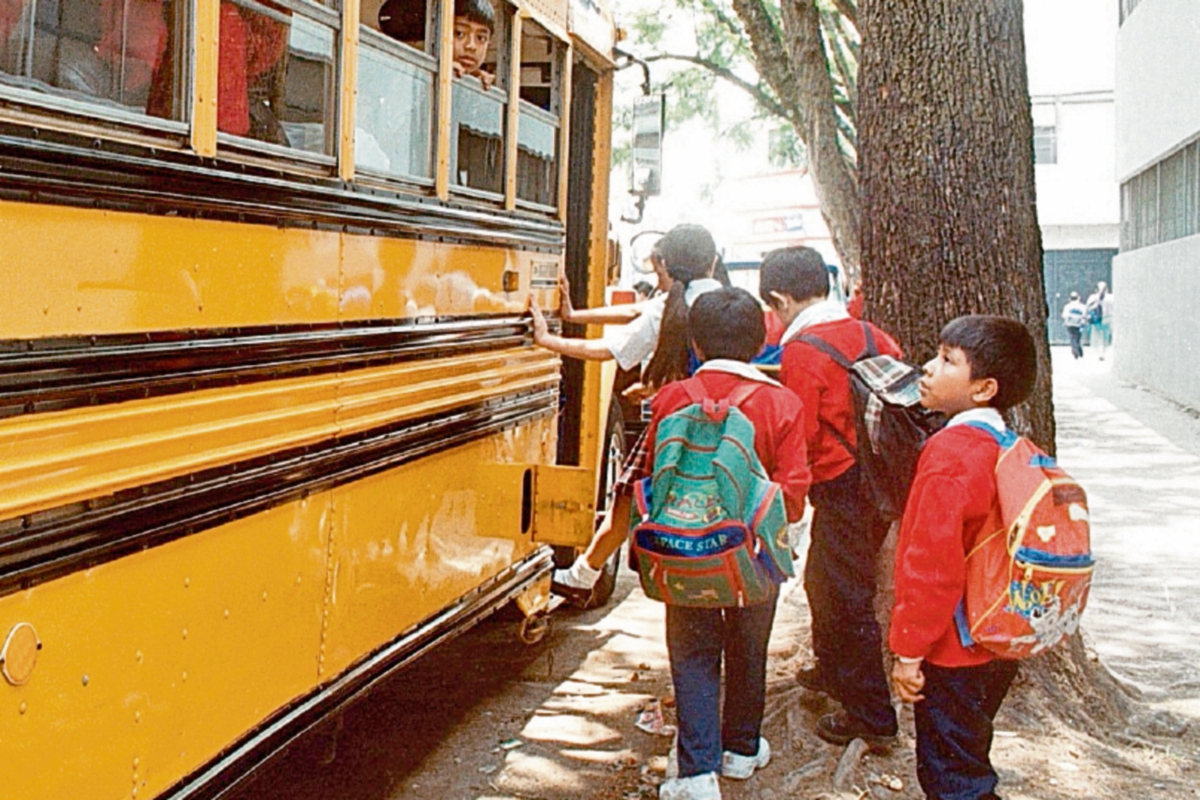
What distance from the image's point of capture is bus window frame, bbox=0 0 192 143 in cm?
221

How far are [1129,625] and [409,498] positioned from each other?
12.3 ft

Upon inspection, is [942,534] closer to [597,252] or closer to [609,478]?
[597,252]

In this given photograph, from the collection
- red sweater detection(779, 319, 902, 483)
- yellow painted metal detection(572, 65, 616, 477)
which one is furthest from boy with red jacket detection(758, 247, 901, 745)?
yellow painted metal detection(572, 65, 616, 477)

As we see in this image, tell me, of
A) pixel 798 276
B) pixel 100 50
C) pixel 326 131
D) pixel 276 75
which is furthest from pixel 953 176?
pixel 100 50

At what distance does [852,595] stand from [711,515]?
2.47 feet

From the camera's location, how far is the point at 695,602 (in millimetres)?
3744

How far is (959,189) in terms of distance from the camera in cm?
453

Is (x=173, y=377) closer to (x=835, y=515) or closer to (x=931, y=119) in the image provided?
(x=835, y=515)

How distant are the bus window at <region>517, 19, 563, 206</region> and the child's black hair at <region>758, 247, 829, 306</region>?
945mm

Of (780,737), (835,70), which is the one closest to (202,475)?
(780,737)

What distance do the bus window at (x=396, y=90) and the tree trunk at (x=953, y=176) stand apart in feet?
5.27

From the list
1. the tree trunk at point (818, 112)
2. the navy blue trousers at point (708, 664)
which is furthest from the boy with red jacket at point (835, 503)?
the tree trunk at point (818, 112)

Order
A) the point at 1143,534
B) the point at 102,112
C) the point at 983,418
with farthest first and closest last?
the point at 1143,534
the point at 983,418
the point at 102,112

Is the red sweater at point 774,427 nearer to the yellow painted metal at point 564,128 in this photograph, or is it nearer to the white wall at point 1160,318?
the yellow painted metal at point 564,128
